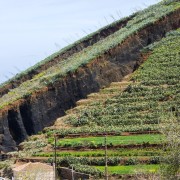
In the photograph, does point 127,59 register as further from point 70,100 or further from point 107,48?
point 70,100

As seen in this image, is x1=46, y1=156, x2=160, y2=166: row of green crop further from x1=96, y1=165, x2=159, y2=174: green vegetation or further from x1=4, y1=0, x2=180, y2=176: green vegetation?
x1=96, y1=165, x2=159, y2=174: green vegetation

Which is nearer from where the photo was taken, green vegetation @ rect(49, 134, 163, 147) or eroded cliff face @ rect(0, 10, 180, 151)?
green vegetation @ rect(49, 134, 163, 147)

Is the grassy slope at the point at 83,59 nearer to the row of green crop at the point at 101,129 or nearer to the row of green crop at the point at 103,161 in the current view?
the row of green crop at the point at 101,129

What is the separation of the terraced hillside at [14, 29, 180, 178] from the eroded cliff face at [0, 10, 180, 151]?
3585 millimetres

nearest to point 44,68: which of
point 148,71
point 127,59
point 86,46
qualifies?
point 86,46

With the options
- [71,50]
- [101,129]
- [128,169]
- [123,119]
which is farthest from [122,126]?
[71,50]

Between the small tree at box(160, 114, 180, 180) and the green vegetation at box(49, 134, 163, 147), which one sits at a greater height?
the green vegetation at box(49, 134, 163, 147)

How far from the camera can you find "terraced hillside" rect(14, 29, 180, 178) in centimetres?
4047

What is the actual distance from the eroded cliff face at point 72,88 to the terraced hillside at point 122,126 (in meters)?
3.58

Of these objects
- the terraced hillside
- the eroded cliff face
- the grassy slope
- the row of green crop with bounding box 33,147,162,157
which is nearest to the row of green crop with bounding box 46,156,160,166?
the terraced hillside

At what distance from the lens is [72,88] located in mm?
60500

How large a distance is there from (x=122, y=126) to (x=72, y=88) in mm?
14123

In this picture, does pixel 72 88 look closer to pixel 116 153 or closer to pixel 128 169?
pixel 116 153

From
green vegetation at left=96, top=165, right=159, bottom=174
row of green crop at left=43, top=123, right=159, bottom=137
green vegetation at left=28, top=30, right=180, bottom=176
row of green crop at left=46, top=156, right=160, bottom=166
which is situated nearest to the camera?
green vegetation at left=96, top=165, right=159, bottom=174
